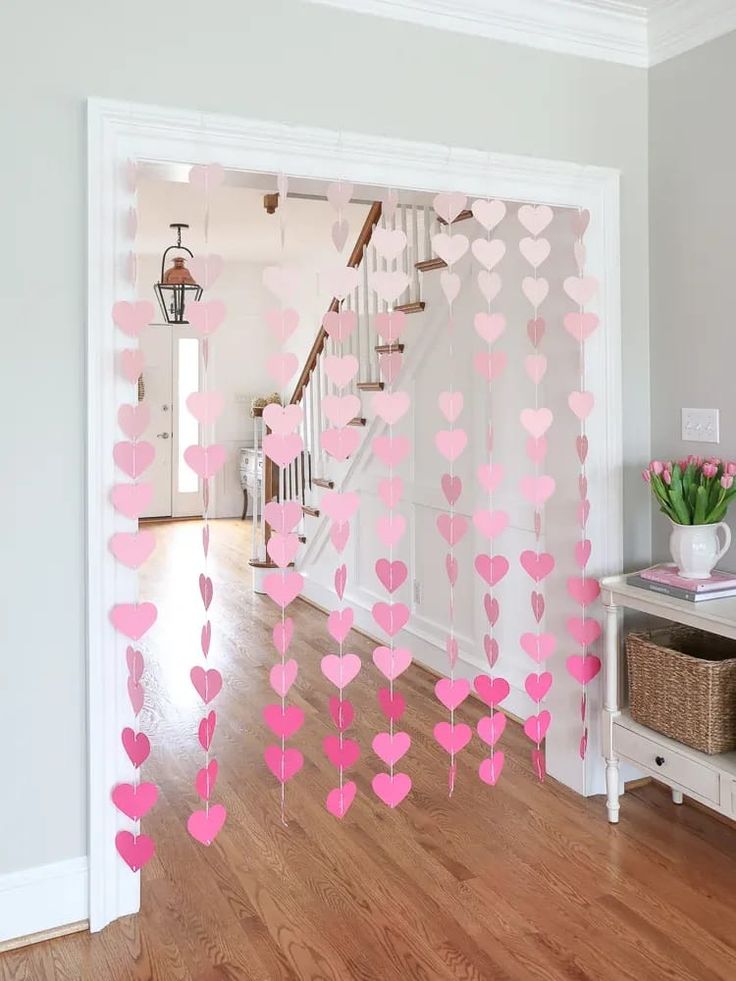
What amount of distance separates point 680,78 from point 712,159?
32 centimetres

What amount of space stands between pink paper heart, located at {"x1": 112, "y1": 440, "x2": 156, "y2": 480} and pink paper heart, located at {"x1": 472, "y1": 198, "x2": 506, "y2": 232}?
1.25m

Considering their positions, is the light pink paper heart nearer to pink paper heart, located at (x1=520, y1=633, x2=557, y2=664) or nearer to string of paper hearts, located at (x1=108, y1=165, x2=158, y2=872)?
string of paper hearts, located at (x1=108, y1=165, x2=158, y2=872)

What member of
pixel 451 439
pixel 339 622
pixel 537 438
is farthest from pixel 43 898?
pixel 537 438

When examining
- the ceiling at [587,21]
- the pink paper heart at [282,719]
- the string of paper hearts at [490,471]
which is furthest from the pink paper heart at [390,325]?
the pink paper heart at [282,719]

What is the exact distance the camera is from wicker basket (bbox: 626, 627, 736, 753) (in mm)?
2617

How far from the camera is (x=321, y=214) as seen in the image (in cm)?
671

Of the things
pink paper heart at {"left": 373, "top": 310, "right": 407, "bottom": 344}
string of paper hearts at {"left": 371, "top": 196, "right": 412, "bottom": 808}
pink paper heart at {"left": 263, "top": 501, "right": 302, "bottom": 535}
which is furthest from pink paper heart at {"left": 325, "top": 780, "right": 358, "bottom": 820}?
pink paper heart at {"left": 373, "top": 310, "right": 407, "bottom": 344}

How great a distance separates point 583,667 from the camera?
308 cm

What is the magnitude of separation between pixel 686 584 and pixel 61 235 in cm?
201

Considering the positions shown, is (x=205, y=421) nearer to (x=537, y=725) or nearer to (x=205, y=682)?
(x=205, y=682)

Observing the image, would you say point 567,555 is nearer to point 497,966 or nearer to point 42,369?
point 497,966

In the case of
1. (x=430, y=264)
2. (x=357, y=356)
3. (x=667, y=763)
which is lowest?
(x=667, y=763)

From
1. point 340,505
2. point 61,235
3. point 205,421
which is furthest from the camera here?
point 340,505

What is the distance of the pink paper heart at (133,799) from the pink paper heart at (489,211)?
6.26ft
